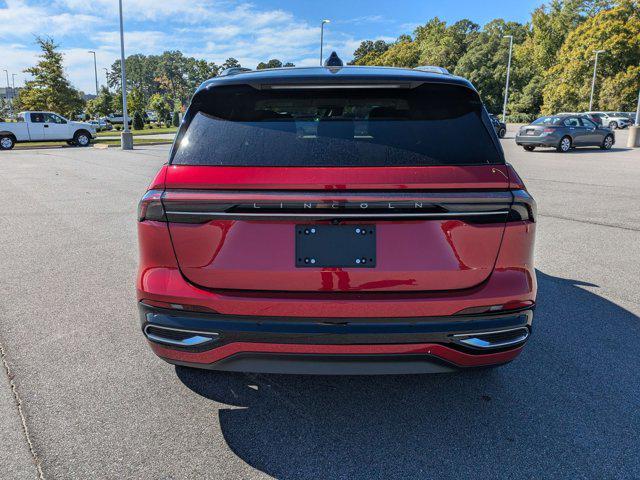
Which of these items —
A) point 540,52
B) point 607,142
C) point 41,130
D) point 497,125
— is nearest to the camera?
point 497,125

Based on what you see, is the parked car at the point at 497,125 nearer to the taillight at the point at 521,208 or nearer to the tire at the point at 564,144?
the taillight at the point at 521,208

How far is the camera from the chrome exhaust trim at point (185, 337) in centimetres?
234

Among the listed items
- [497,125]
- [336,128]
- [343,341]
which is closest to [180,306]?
[343,341]

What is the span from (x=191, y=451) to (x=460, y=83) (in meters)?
2.26

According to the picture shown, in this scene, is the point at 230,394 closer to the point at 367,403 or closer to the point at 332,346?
the point at 367,403

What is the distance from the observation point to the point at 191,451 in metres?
2.50

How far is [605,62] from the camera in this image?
182ft

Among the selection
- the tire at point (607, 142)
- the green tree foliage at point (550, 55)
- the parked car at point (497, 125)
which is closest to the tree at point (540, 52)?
the green tree foliage at point (550, 55)

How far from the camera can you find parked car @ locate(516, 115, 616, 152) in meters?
22.9

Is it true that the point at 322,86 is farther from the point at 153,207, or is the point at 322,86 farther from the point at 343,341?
the point at 343,341

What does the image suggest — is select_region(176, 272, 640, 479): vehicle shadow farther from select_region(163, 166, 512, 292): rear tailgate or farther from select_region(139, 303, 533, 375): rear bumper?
select_region(163, 166, 512, 292): rear tailgate

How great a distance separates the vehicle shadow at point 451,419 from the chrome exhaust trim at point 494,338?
0.55m

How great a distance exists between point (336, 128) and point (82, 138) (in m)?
30.5

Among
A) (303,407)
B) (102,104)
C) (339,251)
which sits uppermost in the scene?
(102,104)
